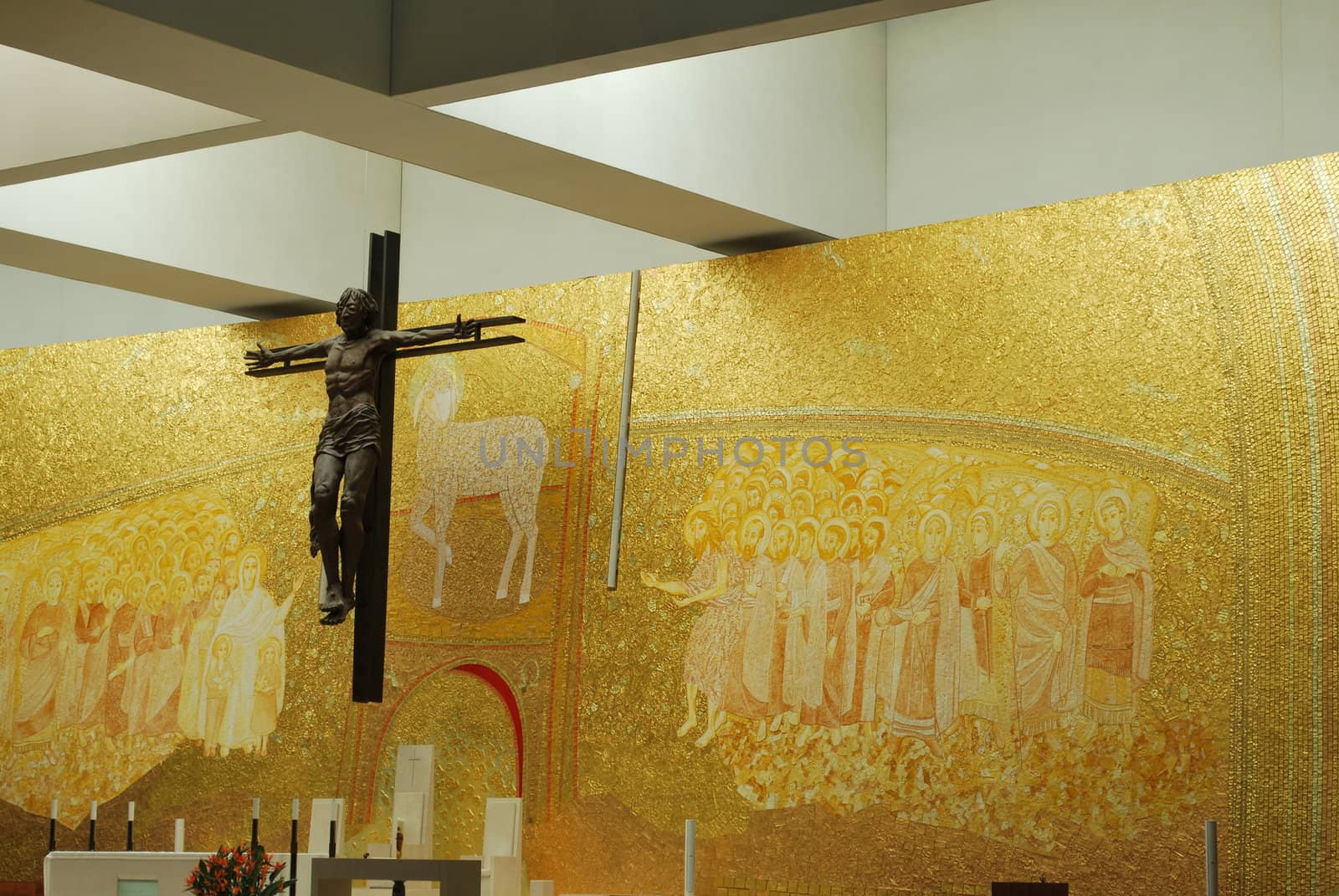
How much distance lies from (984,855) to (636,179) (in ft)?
11.5

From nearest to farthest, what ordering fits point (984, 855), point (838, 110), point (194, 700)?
point (984, 855), point (838, 110), point (194, 700)

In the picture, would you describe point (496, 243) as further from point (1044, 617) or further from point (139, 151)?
point (1044, 617)

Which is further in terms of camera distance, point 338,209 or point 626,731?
point 338,209

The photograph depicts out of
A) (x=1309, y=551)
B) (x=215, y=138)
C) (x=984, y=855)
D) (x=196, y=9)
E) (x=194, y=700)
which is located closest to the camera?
(x=196, y=9)

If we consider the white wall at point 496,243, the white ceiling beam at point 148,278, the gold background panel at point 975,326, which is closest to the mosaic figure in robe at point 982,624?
the gold background panel at point 975,326

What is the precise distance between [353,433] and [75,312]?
16.5 ft

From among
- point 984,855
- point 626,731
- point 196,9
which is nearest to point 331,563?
point 626,731

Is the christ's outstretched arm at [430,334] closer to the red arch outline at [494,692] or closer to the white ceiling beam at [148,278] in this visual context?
the red arch outline at [494,692]

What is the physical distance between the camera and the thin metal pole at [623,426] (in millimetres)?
9453

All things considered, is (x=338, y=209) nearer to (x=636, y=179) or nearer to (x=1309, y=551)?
(x=636, y=179)

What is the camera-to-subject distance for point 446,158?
821cm

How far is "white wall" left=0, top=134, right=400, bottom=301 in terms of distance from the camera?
409 inches

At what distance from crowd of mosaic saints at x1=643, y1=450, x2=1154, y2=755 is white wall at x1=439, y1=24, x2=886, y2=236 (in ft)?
4.59

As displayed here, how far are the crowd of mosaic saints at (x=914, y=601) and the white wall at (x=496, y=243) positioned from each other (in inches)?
68.8
